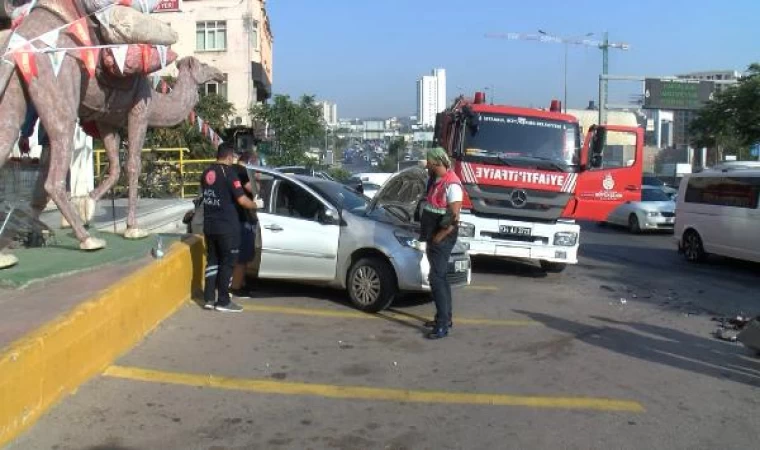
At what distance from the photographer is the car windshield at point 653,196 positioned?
22.5 meters

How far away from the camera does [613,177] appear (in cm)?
1565

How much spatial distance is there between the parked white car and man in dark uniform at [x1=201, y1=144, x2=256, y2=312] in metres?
16.0

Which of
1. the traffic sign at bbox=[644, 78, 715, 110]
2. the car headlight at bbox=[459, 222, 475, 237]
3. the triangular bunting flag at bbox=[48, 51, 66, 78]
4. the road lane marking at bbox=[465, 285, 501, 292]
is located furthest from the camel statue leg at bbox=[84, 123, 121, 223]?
the traffic sign at bbox=[644, 78, 715, 110]

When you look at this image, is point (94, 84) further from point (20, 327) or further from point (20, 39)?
point (20, 327)

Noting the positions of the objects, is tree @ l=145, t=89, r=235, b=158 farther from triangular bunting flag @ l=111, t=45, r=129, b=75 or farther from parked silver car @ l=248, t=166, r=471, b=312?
triangular bunting flag @ l=111, t=45, r=129, b=75

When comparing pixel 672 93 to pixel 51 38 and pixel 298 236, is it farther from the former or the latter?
pixel 51 38

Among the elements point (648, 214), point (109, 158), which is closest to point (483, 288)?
point (109, 158)

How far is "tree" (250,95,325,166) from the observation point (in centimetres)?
4375

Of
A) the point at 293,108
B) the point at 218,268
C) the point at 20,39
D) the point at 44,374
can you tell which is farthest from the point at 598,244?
the point at 293,108

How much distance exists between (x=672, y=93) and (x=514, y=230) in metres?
33.2

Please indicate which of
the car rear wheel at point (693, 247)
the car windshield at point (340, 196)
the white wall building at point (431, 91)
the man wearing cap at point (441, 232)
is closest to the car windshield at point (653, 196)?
the car rear wheel at point (693, 247)

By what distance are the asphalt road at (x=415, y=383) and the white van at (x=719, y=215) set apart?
465 cm

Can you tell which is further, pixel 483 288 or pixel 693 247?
pixel 693 247

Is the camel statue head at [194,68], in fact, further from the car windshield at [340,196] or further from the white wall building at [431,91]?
the white wall building at [431,91]
